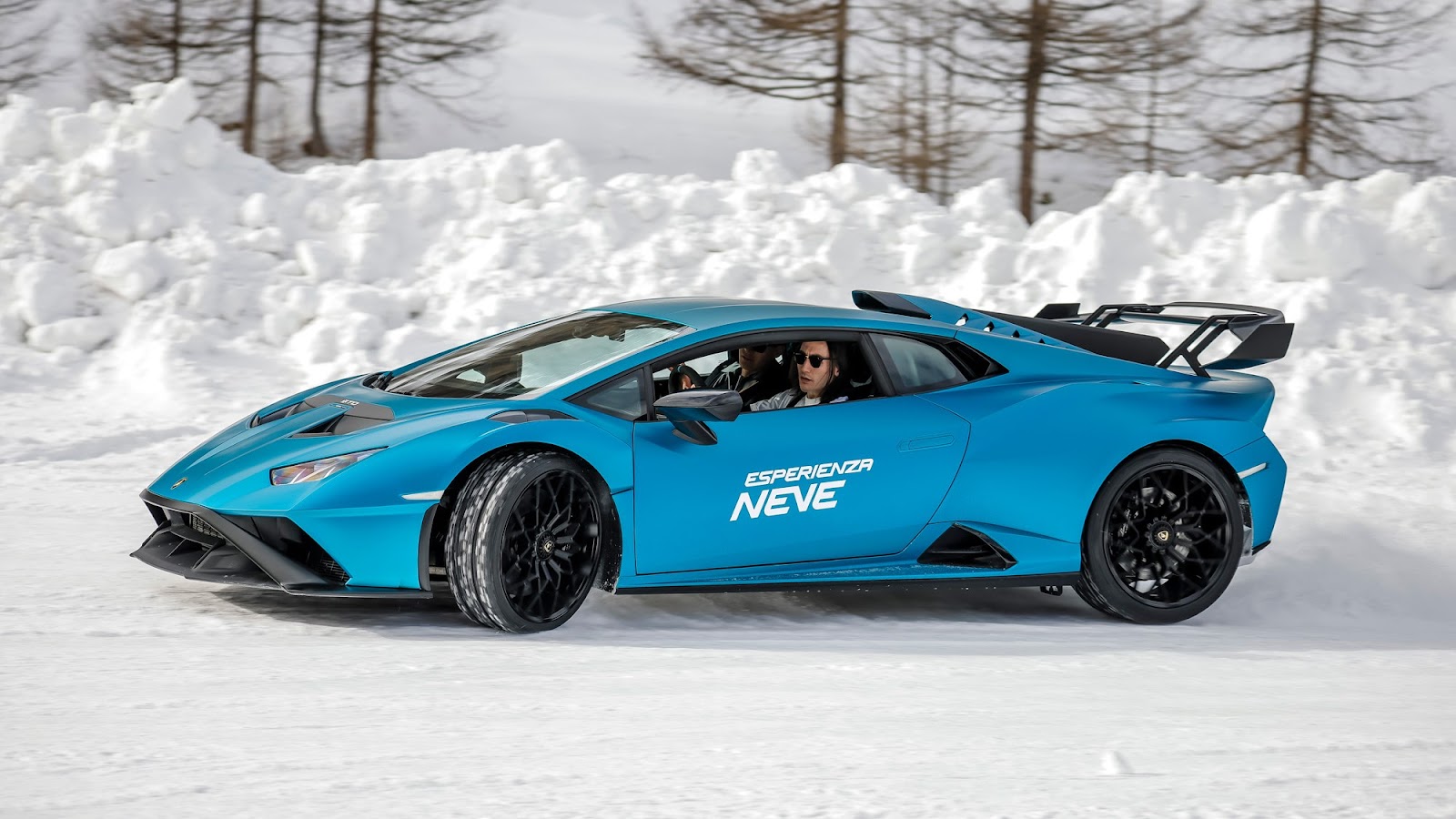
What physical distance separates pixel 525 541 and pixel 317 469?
75 cm

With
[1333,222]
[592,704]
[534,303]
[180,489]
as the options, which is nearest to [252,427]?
[180,489]

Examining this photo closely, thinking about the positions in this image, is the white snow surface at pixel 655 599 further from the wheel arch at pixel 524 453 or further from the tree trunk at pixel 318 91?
the tree trunk at pixel 318 91

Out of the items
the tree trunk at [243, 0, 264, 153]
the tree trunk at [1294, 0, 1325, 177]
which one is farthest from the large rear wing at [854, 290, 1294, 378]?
the tree trunk at [243, 0, 264, 153]

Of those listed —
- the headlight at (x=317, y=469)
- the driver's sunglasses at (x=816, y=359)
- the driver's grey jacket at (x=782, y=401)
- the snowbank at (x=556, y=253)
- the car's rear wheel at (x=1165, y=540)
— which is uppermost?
the driver's sunglasses at (x=816, y=359)

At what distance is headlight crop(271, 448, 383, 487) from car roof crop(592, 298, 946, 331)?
4.80ft

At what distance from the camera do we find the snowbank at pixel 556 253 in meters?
11.3

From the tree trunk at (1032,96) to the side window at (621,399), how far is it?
1133 cm

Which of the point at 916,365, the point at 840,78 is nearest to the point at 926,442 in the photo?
the point at 916,365

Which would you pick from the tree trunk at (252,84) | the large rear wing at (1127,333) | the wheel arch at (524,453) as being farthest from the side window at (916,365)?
the tree trunk at (252,84)

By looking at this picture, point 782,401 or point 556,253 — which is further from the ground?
point 782,401

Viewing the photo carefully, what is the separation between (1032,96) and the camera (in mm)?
16531

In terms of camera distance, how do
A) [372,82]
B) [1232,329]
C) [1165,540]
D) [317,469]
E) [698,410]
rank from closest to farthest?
[317,469] < [698,410] < [1165,540] < [1232,329] < [372,82]

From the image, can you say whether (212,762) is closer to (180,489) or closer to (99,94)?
(180,489)

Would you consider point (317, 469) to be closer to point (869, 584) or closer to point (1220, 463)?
point (869, 584)
